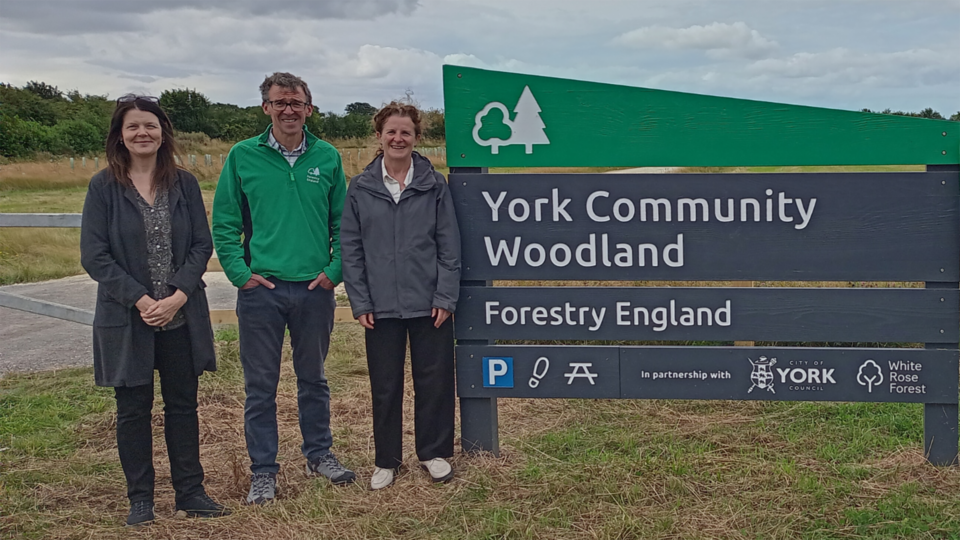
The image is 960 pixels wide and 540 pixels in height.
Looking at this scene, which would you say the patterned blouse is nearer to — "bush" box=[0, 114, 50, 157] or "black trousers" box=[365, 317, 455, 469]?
"black trousers" box=[365, 317, 455, 469]

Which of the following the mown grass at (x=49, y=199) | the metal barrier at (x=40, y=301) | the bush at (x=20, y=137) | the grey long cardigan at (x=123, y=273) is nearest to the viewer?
the grey long cardigan at (x=123, y=273)

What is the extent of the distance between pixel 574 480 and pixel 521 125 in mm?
1615

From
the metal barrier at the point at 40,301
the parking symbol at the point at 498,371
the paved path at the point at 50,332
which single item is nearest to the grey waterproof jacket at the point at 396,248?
the parking symbol at the point at 498,371

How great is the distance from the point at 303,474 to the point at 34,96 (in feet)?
173

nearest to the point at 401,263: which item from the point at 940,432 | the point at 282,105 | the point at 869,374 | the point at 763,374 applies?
the point at 282,105

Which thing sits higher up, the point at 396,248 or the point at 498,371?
the point at 396,248

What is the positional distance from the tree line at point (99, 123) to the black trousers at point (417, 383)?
3357 cm

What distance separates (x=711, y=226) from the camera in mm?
3877

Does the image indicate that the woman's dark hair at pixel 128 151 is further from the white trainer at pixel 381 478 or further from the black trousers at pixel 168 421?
the white trainer at pixel 381 478

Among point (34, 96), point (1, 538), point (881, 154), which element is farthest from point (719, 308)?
point (34, 96)

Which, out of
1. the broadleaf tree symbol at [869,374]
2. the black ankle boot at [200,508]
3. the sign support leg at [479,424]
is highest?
the broadleaf tree symbol at [869,374]

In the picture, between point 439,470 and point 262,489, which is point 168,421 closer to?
point 262,489

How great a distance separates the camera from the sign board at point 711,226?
12.5ft

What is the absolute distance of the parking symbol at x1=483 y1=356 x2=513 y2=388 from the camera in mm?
4098
